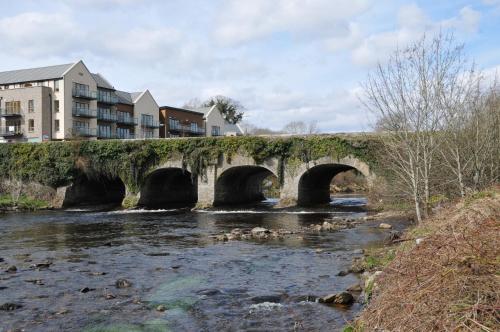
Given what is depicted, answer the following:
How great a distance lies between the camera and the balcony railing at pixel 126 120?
7308 cm

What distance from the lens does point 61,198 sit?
40.5 m

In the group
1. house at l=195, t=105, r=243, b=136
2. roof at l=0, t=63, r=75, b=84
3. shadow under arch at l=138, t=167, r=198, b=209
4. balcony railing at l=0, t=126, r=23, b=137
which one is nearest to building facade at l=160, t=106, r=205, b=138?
house at l=195, t=105, r=243, b=136

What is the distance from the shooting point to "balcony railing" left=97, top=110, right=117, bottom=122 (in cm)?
6981

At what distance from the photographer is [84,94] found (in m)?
67.2

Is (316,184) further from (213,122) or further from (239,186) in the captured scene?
(213,122)

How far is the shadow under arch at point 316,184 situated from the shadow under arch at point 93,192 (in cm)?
1710

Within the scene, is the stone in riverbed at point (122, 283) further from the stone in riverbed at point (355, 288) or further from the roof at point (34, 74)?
the roof at point (34, 74)

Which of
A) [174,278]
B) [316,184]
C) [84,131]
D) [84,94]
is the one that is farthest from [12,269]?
[84,94]

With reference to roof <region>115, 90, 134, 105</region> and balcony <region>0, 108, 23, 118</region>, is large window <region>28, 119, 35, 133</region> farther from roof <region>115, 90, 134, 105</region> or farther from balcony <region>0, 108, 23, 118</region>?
roof <region>115, 90, 134, 105</region>

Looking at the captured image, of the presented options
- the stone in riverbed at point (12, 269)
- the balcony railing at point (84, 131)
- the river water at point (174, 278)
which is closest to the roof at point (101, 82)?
the balcony railing at point (84, 131)

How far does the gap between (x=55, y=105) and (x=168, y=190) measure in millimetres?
30408

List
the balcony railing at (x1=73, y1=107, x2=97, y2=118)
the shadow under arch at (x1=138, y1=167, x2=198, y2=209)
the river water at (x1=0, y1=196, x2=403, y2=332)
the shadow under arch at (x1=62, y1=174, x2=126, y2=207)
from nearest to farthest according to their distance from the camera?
1. the river water at (x1=0, y1=196, x2=403, y2=332)
2. the shadow under arch at (x1=138, y1=167, x2=198, y2=209)
3. the shadow under arch at (x1=62, y1=174, x2=126, y2=207)
4. the balcony railing at (x1=73, y1=107, x2=97, y2=118)

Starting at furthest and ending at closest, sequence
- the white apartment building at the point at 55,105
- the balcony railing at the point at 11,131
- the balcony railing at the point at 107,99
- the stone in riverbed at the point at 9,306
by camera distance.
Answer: the balcony railing at the point at 107,99 < the balcony railing at the point at 11,131 < the white apartment building at the point at 55,105 < the stone in riverbed at the point at 9,306

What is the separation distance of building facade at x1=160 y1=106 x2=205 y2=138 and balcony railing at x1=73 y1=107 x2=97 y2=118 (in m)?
13.6
